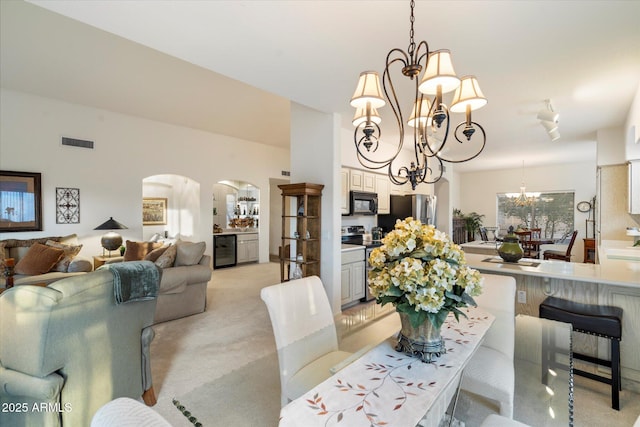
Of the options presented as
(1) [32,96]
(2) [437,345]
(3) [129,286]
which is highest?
(1) [32,96]

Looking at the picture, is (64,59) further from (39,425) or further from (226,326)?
(39,425)

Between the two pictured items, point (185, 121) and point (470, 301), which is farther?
point (185, 121)

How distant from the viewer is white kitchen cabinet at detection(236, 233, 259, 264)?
7887 mm

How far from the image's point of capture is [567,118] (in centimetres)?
443

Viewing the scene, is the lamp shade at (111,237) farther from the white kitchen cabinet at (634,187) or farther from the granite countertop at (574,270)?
the white kitchen cabinet at (634,187)

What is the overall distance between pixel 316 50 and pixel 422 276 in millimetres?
2032

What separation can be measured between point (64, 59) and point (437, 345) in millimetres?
5293

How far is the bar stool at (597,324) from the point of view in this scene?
214 cm

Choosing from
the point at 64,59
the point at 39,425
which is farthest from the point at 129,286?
the point at 64,59

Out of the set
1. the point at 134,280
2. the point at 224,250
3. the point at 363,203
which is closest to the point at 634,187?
the point at 363,203

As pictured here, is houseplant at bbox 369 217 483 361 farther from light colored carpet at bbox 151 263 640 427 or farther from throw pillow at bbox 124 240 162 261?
throw pillow at bbox 124 240 162 261

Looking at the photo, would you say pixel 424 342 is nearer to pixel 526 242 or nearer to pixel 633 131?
pixel 633 131

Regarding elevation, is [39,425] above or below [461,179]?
below

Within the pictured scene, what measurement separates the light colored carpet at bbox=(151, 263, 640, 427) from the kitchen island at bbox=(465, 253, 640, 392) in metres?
0.27
